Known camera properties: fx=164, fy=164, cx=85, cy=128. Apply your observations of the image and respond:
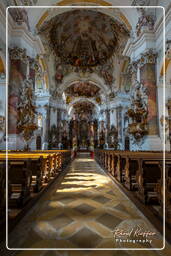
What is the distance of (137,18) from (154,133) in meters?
6.73

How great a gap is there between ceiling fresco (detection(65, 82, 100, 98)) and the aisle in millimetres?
21568

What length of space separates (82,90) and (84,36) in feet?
30.2

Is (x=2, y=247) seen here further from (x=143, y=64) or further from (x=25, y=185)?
(x=143, y=64)

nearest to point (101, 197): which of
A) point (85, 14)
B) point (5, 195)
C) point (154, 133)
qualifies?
point (5, 195)

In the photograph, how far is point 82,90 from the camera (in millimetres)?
24438

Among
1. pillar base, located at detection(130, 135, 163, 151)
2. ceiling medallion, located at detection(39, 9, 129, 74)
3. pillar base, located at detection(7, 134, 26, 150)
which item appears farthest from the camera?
ceiling medallion, located at detection(39, 9, 129, 74)

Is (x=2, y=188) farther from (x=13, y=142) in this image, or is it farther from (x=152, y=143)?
(x=152, y=143)

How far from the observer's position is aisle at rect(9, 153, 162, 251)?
178 centimetres

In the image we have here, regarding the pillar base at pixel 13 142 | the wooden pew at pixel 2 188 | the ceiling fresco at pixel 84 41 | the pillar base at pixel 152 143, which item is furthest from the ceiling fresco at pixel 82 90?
the wooden pew at pixel 2 188

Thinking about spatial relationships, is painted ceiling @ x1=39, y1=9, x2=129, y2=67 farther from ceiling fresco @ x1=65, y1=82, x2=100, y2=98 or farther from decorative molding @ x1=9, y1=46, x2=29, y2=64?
ceiling fresco @ x1=65, y1=82, x2=100, y2=98

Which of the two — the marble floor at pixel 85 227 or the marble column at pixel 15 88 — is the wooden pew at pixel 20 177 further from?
the marble column at pixel 15 88

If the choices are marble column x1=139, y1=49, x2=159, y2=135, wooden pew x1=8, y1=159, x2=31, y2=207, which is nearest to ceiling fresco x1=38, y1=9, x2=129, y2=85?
marble column x1=139, y1=49, x2=159, y2=135

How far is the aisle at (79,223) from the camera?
1.78 meters

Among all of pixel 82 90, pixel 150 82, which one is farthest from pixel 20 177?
pixel 82 90
